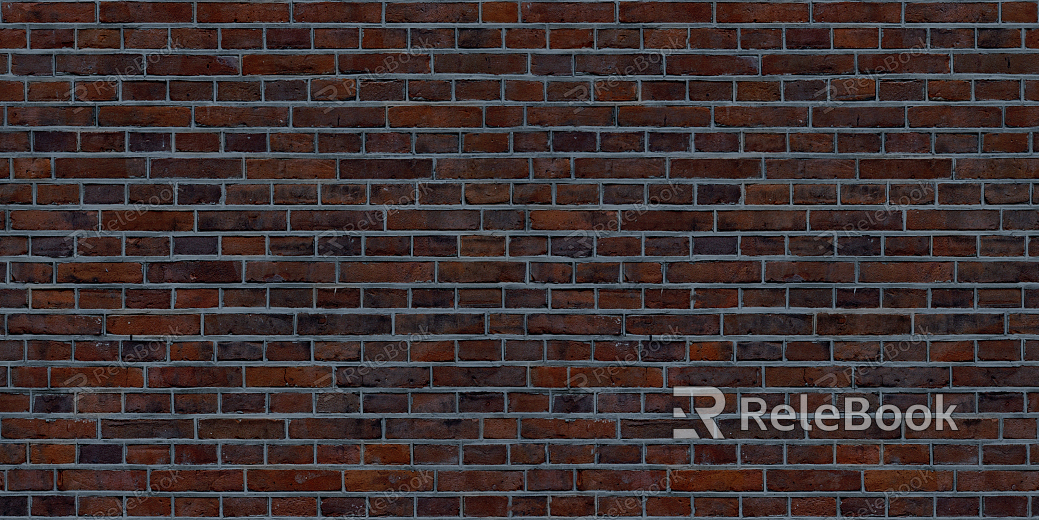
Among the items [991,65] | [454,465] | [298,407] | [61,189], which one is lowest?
[454,465]

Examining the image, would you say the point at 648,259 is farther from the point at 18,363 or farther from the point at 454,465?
the point at 18,363

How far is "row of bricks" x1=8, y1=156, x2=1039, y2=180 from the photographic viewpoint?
6.69 feet

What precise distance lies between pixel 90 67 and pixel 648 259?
1.88 metres

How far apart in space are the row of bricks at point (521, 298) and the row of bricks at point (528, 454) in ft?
1.47

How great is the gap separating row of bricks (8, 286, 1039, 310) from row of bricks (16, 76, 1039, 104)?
609 mm

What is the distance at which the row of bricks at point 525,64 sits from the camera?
2.04 m

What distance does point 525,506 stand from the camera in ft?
6.79

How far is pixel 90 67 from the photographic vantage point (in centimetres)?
204

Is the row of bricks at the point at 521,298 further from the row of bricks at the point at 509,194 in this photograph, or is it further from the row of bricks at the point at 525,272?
the row of bricks at the point at 509,194

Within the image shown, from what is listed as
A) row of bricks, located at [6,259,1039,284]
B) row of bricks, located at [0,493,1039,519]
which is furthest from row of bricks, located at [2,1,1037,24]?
row of bricks, located at [0,493,1039,519]

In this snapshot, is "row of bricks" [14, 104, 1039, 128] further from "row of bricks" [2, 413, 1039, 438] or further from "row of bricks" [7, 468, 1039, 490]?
"row of bricks" [7, 468, 1039, 490]

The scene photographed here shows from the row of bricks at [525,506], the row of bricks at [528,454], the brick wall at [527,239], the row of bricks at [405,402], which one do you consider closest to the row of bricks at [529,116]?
the brick wall at [527,239]

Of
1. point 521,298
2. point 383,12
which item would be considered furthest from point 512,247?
point 383,12

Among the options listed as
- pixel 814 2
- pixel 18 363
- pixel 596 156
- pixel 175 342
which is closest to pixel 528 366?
pixel 596 156
